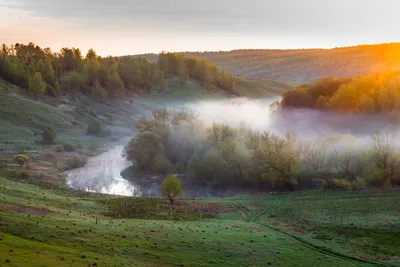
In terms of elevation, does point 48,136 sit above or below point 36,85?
below

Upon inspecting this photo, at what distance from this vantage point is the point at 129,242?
37.5 meters

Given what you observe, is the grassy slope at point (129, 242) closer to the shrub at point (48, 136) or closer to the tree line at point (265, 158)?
the tree line at point (265, 158)

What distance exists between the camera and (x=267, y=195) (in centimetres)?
7206

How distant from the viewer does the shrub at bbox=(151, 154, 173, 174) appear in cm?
9556

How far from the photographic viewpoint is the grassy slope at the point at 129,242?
30.8 meters

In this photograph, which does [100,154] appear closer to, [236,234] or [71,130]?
[71,130]

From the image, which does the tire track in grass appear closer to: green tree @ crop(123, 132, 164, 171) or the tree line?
the tree line

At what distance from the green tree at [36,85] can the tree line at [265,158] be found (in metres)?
56.8

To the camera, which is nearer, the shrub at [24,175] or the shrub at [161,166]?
the shrub at [24,175]

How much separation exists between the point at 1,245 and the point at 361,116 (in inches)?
3664

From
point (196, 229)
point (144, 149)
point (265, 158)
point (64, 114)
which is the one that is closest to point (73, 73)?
point (64, 114)

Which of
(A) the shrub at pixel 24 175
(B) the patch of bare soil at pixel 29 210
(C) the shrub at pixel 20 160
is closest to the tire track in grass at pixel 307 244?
(B) the patch of bare soil at pixel 29 210

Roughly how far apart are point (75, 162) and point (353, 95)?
70210 mm

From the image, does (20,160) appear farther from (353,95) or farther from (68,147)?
(353,95)
